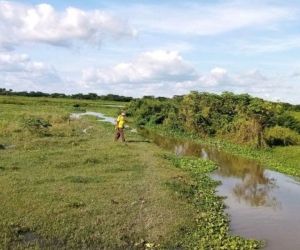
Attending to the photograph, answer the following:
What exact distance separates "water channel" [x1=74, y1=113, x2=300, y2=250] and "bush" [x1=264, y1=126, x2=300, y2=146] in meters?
5.61

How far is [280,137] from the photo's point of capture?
35.1 metres

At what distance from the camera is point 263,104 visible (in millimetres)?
35812

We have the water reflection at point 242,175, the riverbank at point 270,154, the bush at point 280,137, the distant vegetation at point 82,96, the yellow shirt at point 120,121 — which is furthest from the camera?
the distant vegetation at point 82,96

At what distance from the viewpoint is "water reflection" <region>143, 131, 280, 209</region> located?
18.8 m

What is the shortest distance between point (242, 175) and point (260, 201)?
573 centimetres

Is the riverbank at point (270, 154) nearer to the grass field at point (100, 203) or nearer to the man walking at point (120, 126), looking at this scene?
the grass field at point (100, 203)

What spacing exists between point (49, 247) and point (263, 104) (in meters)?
27.5

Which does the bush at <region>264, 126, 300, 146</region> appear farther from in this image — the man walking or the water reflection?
the man walking

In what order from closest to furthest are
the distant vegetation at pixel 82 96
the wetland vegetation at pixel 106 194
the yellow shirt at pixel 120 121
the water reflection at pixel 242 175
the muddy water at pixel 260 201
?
1. the wetland vegetation at pixel 106 194
2. the muddy water at pixel 260 201
3. the water reflection at pixel 242 175
4. the yellow shirt at pixel 120 121
5. the distant vegetation at pixel 82 96

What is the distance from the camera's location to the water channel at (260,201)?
1371 cm

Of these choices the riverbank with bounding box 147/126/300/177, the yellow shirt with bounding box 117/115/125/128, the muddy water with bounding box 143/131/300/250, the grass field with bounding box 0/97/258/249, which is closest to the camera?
the grass field with bounding box 0/97/258/249

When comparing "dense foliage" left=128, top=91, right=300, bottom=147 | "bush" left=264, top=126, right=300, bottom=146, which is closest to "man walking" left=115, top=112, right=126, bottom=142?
"dense foliage" left=128, top=91, right=300, bottom=147

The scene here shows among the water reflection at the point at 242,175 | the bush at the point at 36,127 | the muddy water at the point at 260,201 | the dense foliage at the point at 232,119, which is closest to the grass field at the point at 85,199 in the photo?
the muddy water at the point at 260,201

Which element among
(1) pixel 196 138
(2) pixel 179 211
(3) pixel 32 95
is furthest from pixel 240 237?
(3) pixel 32 95
